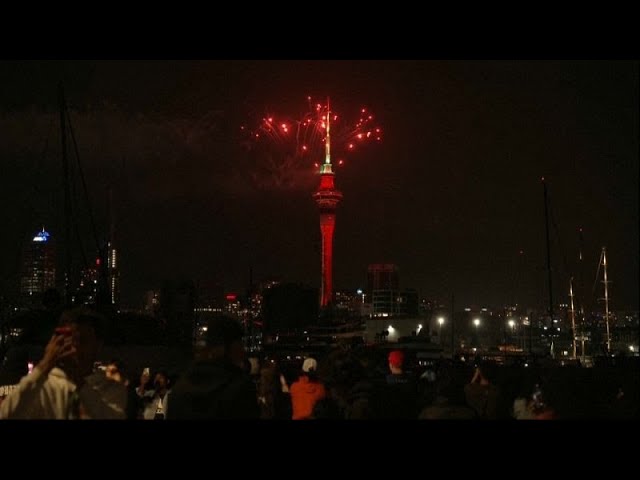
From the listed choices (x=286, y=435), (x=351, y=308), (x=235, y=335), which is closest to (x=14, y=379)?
(x=235, y=335)

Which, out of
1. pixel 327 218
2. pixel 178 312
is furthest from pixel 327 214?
pixel 178 312

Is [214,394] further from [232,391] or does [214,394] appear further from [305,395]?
[305,395]

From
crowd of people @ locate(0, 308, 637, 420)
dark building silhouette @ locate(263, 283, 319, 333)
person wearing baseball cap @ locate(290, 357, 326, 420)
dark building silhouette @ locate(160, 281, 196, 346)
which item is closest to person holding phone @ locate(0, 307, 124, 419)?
crowd of people @ locate(0, 308, 637, 420)

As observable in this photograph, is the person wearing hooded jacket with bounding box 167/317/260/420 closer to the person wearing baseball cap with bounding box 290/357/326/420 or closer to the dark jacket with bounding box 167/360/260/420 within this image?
the dark jacket with bounding box 167/360/260/420

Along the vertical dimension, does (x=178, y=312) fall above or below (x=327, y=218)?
below

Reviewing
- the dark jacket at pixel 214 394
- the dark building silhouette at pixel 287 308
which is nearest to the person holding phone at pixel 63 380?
the dark jacket at pixel 214 394

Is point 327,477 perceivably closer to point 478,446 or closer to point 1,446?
point 478,446
